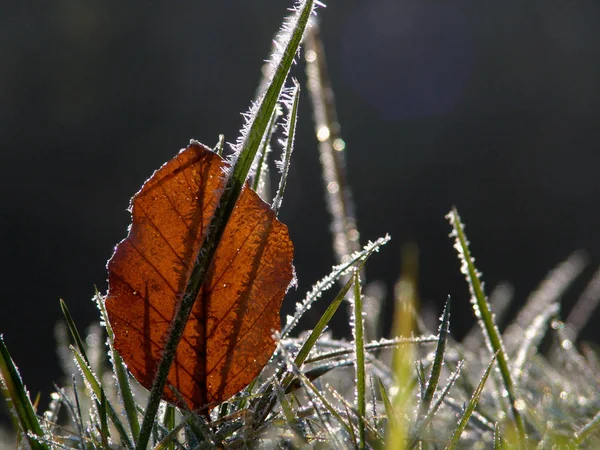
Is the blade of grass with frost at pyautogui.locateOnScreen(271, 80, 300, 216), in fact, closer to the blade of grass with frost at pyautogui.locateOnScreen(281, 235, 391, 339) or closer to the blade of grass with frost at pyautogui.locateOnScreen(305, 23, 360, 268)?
the blade of grass with frost at pyautogui.locateOnScreen(281, 235, 391, 339)

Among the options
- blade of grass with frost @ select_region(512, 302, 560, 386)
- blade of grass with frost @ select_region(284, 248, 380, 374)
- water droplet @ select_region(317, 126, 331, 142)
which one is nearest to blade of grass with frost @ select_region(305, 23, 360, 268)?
water droplet @ select_region(317, 126, 331, 142)

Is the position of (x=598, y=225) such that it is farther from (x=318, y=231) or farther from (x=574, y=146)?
(x=318, y=231)

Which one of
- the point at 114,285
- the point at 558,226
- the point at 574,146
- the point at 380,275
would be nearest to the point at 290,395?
the point at 114,285

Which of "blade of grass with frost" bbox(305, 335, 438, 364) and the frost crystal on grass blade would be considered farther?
"blade of grass with frost" bbox(305, 335, 438, 364)

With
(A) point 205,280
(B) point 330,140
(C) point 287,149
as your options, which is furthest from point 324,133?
(A) point 205,280

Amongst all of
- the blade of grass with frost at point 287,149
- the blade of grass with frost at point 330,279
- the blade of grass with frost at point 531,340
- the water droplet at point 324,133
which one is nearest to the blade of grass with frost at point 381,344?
the blade of grass with frost at point 330,279

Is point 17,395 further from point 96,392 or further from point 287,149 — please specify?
point 287,149
